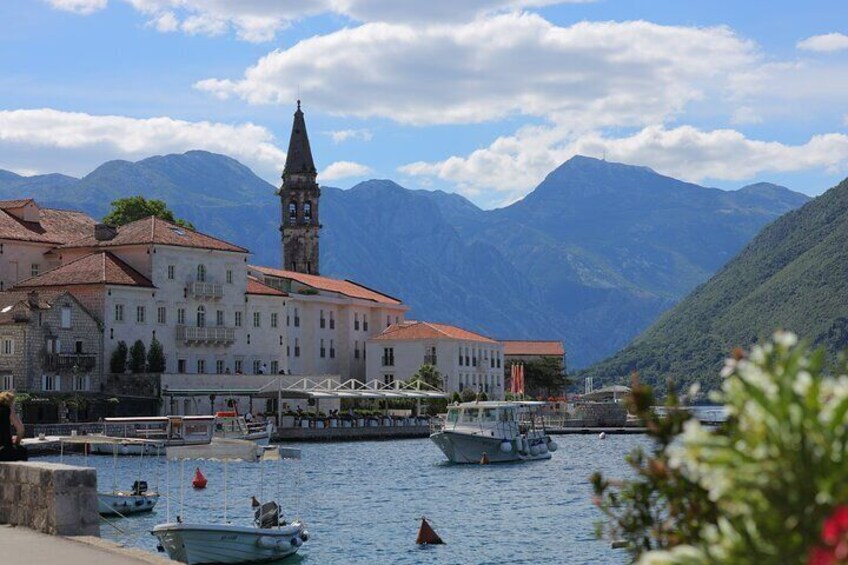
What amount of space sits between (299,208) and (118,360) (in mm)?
53741

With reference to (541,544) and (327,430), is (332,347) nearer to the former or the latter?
(327,430)

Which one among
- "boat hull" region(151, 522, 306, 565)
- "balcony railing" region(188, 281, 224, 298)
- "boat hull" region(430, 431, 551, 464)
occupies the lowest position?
"boat hull" region(151, 522, 306, 565)

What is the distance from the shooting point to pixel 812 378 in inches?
218

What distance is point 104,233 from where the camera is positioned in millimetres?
102938

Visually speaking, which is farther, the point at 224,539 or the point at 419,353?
the point at 419,353

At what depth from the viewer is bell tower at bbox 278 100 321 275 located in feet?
474

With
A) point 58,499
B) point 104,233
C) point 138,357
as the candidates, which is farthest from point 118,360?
point 58,499

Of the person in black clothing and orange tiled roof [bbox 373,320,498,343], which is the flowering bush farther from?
orange tiled roof [bbox 373,320,498,343]

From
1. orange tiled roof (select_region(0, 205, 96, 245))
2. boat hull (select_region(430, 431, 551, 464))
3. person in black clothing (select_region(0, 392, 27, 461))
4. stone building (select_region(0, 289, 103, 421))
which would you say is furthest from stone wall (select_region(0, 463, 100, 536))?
orange tiled roof (select_region(0, 205, 96, 245))

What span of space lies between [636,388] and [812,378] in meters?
2.45

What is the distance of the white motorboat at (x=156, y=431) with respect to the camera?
271 feet

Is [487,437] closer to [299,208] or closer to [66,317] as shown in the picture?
[66,317]

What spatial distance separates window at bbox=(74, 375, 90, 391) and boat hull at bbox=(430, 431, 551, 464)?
999 inches

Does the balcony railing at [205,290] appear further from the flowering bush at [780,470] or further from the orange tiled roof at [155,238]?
the flowering bush at [780,470]
